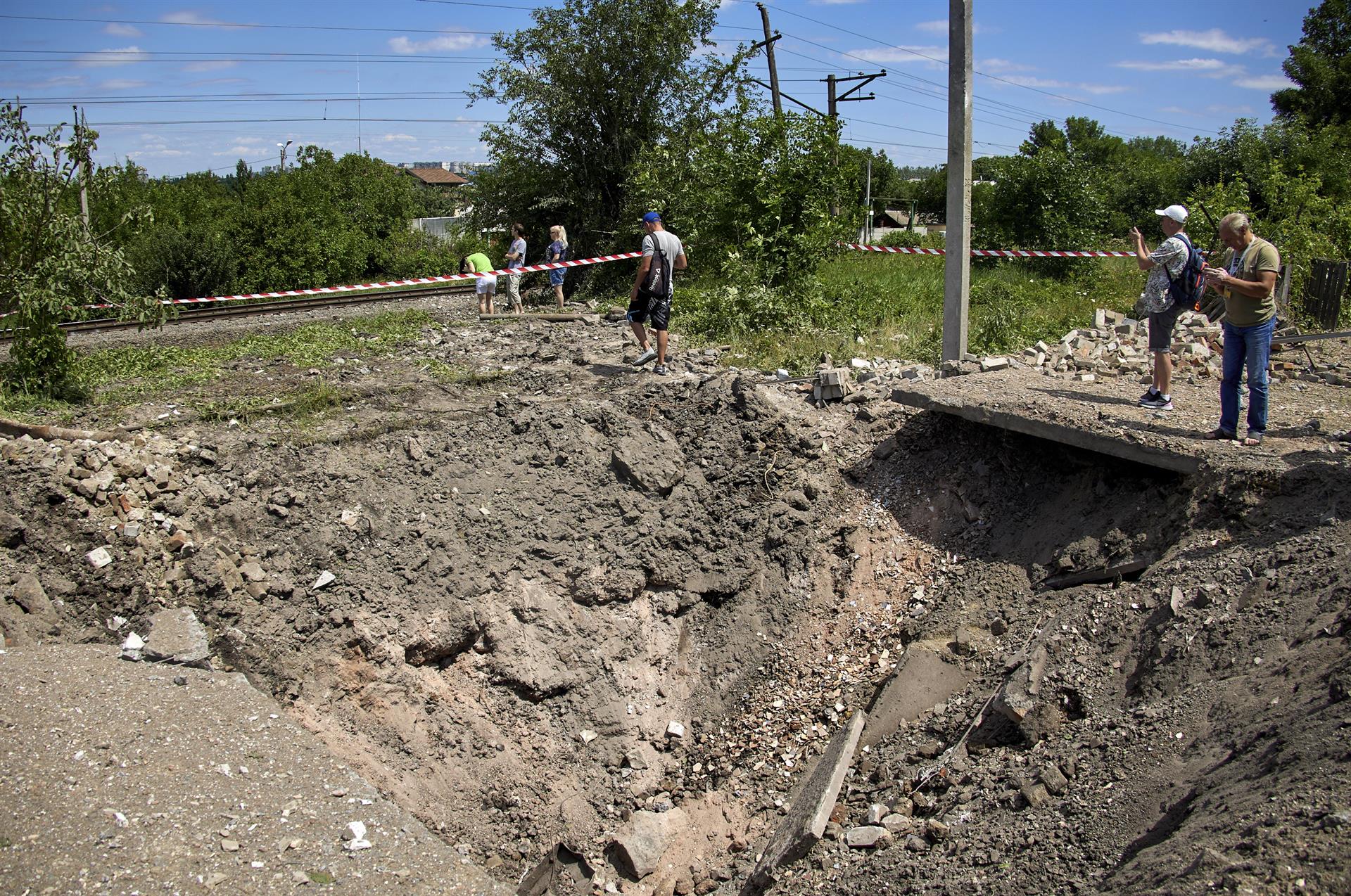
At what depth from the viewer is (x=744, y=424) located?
779 cm

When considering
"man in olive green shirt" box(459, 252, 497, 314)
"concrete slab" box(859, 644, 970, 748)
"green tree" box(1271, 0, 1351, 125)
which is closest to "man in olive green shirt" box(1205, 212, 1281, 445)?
"concrete slab" box(859, 644, 970, 748)

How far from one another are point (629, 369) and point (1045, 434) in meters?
4.54

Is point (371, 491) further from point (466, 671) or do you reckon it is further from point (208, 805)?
point (208, 805)

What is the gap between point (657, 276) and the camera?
8922 mm

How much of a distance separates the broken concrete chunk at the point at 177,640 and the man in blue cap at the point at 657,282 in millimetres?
4949

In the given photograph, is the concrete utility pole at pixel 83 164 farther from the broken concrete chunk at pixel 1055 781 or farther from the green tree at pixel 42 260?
the broken concrete chunk at pixel 1055 781

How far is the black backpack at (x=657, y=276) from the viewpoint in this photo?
8.90 metres

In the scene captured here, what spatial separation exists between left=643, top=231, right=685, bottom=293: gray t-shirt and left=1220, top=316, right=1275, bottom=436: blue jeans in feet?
16.4

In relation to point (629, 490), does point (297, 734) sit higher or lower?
lower

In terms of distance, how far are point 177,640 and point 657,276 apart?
5381 millimetres

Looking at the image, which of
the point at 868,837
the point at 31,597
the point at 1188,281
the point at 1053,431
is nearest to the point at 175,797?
the point at 31,597

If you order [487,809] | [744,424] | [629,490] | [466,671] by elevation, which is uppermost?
[744,424]

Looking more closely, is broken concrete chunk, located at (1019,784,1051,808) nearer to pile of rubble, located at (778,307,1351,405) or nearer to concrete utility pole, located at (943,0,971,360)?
pile of rubble, located at (778,307,1351,405)

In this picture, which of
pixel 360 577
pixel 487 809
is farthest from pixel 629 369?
pixel 487 809
